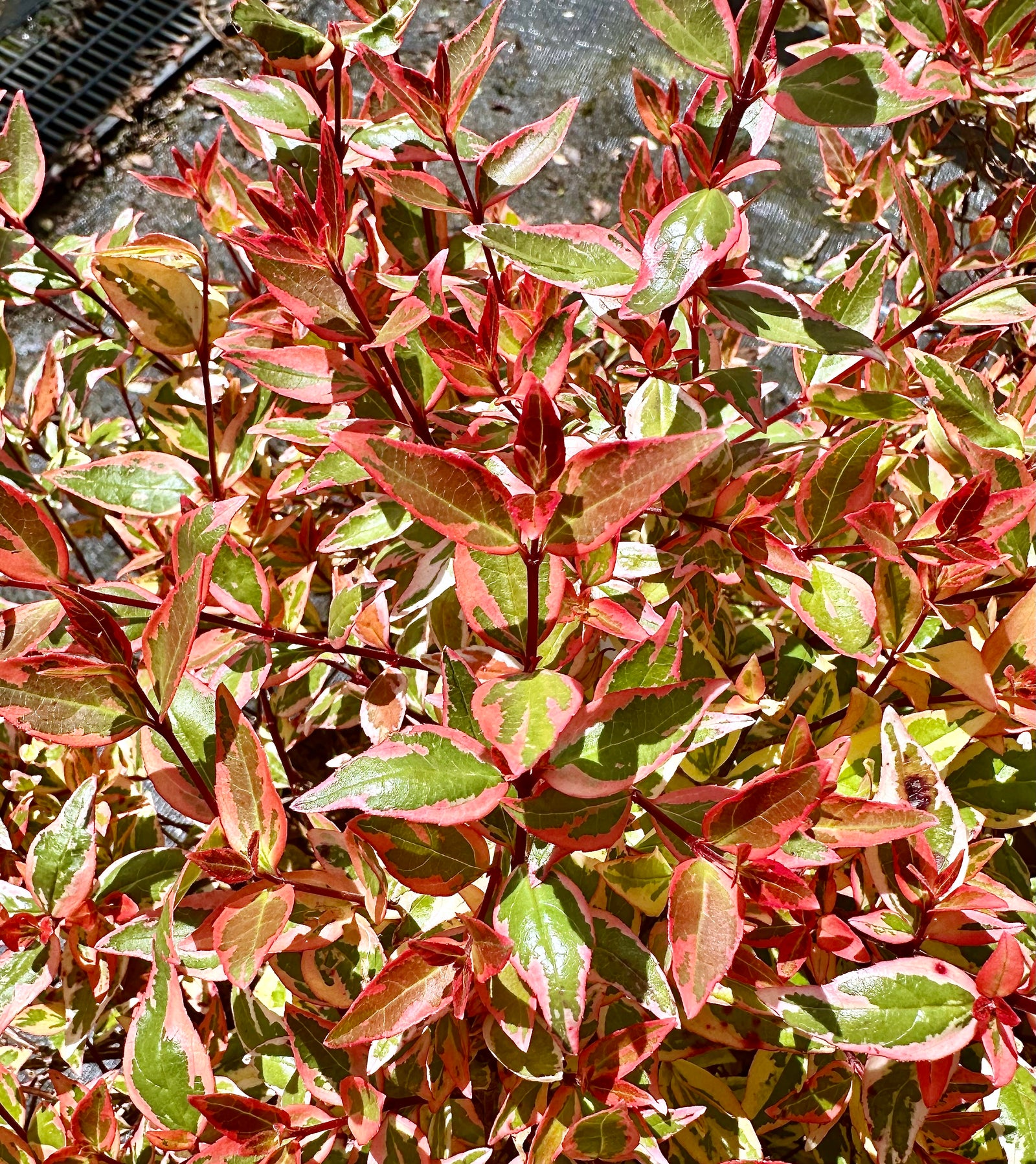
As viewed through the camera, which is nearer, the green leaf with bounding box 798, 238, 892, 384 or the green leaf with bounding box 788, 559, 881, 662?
the green leaf with bounding box 788, 559, 881, 662

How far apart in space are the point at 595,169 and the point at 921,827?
8.12ft

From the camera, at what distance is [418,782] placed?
620 mm

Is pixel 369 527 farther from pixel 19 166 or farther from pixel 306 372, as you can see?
pixel 19 166

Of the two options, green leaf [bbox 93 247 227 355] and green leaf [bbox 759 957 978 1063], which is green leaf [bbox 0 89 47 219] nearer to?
green leaf [bbox 93 247 227 355]

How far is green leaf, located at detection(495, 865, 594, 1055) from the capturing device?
0.65 m

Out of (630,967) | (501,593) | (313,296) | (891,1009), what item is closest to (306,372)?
(313,296)

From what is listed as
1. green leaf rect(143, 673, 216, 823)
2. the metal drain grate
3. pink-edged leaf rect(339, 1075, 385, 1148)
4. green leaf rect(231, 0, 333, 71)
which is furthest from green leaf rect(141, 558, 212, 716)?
the metal drain grate

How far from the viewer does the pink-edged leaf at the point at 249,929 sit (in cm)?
71

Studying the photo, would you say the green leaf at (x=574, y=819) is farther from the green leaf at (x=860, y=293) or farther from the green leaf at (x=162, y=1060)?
the green leaf at (x=860, y=293)

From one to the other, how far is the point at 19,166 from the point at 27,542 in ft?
2.05

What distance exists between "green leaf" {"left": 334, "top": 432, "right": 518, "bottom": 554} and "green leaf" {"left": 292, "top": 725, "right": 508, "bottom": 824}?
143 mm

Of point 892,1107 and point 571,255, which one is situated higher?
point 571,255

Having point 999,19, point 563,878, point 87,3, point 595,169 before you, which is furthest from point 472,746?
point 87,3

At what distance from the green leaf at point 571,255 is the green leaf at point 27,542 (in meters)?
0.39
